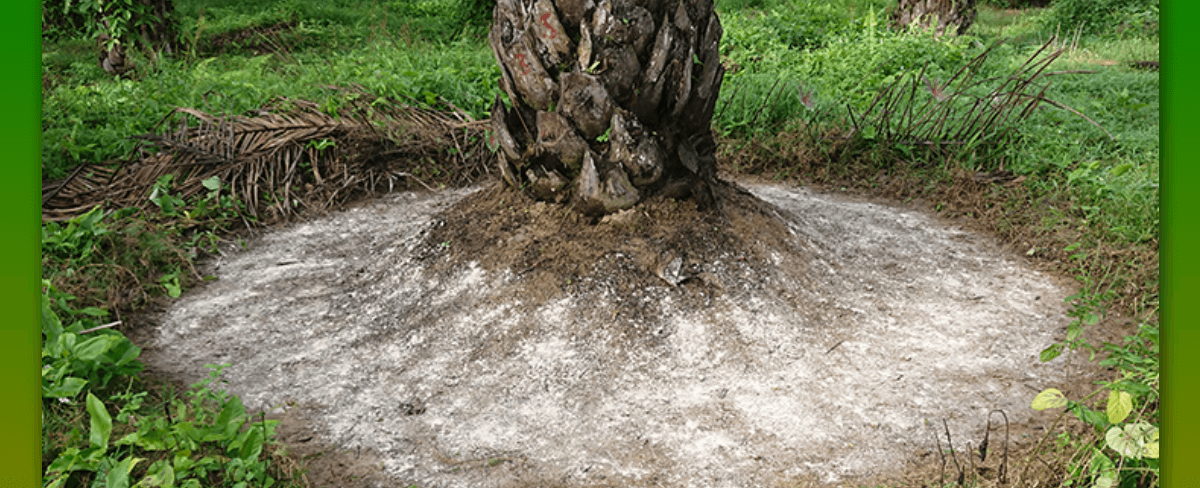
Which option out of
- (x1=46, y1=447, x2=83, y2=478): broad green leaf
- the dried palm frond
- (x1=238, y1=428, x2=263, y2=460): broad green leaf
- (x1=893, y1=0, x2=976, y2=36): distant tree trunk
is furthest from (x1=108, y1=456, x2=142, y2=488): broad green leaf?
(x1=893, y1=0, x2=976, y2=36): distant tree trunk

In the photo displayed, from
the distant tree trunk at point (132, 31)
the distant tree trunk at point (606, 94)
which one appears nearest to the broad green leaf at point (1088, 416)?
the distant tree trunk at point (606, 94)

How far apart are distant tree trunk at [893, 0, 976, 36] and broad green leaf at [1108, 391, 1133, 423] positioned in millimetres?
8334

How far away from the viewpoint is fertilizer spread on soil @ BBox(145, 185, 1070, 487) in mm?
2490

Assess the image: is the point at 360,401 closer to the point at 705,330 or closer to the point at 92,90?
the point at 705,330

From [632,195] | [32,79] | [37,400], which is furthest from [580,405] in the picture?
[32,79]

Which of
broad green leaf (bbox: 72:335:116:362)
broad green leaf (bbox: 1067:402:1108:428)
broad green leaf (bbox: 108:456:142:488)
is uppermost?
broad green leaf (bbox: 1067:402:1108:428)

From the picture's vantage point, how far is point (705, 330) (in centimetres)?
310

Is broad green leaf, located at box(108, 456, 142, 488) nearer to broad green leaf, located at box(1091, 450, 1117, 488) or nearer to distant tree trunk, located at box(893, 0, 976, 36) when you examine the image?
broad green leaf, located at box(1091, 450, 1117, 488)

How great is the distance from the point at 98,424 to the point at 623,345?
5.82ft

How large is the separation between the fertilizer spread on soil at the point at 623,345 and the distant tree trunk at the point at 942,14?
6.21m

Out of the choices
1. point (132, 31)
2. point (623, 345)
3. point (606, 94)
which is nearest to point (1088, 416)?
point (623, 345)

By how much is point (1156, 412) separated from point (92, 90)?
739 cm

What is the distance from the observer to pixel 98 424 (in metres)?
2.15

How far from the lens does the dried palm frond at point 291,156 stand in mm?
4574
